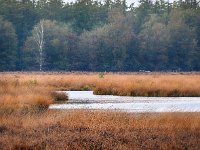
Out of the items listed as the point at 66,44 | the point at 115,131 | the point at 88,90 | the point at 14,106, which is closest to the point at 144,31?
the point at 66,44

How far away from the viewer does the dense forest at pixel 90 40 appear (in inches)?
2621

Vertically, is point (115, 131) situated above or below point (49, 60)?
above

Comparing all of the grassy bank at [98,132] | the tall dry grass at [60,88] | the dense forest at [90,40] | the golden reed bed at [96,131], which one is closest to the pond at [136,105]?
the tall dry grass at [60,88]

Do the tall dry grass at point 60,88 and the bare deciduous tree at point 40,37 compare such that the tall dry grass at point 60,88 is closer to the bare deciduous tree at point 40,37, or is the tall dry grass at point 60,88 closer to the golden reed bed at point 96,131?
the golden reed bed at point 96,131

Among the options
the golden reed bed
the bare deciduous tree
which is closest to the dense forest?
the bare deciduous tree

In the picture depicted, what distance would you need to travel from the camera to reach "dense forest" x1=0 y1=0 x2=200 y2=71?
66.6m

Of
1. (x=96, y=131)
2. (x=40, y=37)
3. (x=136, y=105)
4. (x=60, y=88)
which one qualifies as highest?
(x=96, y=131)

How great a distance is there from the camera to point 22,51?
68312 mm

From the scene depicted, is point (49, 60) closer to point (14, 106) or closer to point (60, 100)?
point (60, 100)

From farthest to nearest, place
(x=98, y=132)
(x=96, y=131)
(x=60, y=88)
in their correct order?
(x=60, y=88) < (x=96, y=131) < (x=98, y=132)

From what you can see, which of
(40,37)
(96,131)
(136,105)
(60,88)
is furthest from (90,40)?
(96,131)

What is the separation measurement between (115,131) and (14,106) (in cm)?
705

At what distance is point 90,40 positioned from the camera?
226 ft

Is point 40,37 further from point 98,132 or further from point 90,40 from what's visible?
point 98,132
